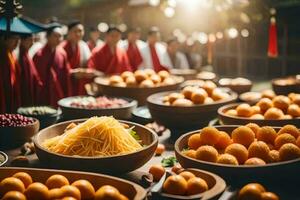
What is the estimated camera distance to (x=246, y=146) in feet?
8.27

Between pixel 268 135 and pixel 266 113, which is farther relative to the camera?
pixel 266 113

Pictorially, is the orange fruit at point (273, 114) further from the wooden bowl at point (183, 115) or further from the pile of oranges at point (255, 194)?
the pile of oranges at point (255, 194)

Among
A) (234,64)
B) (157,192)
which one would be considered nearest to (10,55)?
(157,192)

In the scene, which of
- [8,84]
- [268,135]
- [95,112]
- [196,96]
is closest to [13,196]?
[268,135]

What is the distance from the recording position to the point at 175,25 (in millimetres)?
14773

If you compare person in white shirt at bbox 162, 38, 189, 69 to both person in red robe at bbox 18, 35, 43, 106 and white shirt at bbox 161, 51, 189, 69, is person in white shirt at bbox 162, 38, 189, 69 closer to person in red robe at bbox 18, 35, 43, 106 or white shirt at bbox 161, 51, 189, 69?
white shirt at bbox 161, 51, 189, 69

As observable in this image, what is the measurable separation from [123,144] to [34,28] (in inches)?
175

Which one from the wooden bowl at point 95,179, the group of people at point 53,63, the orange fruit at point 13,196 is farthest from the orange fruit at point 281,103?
the group of people at point 53,63

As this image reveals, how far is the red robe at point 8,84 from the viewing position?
4.59 meters

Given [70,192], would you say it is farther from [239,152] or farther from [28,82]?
[28,82]

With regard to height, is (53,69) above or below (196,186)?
above

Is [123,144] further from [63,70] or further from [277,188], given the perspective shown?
[63,70]

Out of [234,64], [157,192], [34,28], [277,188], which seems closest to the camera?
[157,192]

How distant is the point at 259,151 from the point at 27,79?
355cm
